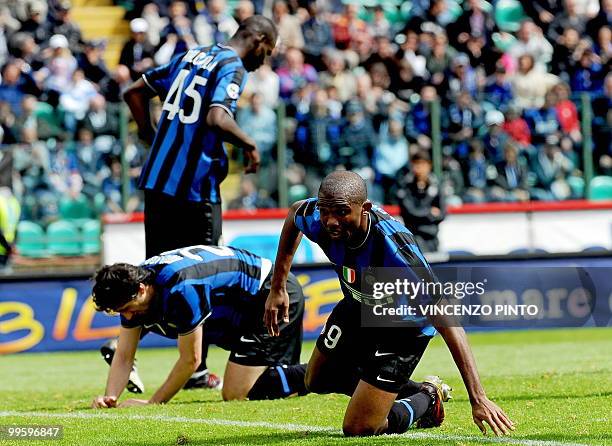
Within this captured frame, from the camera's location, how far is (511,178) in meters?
17.2

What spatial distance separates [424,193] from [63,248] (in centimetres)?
471

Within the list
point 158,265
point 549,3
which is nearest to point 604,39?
point 549,3

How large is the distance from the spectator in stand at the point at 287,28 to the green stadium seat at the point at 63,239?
15.9ft

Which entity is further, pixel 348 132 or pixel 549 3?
pixel 549 3

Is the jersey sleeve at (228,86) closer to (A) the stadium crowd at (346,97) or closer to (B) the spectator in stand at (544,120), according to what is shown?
(A) the stadium crowd at (346,97)

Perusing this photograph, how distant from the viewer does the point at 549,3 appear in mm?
21391

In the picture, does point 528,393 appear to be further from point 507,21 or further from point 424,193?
point 507,21

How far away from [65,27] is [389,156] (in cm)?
565

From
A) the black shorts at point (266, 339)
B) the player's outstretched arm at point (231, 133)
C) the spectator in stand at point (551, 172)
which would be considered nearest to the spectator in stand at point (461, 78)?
the spectator in stand at point (551, 172)

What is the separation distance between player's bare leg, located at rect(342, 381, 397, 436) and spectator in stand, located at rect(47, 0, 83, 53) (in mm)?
12982

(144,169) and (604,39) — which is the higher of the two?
(604,39)

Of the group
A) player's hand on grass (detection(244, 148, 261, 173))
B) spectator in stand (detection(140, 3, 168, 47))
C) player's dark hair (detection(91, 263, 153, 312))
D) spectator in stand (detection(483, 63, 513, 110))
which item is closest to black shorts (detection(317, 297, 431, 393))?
player's dark hair (detection(91, 263, 153, 312))

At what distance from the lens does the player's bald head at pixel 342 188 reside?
612 cm

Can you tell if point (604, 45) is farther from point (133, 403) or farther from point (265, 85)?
point (133, 403)
